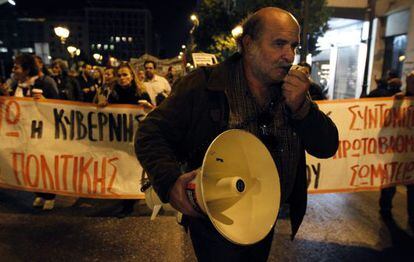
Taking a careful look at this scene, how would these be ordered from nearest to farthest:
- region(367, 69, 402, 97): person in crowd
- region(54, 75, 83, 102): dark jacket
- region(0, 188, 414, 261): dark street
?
region(0, 188, 414, 261): dark street
region(367, 69, 402, 97): person in crowd
region(54, 75, 83, 102): dark jacket

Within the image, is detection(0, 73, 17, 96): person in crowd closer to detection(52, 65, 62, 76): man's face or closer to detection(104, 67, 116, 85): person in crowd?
detection(104, 67, 116, 85): person in crowd

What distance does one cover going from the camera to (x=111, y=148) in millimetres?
4559

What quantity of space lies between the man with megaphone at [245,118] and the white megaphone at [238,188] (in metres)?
0.01

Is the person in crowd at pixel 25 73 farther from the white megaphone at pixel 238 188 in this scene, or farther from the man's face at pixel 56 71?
the man's face at pixel 56 71

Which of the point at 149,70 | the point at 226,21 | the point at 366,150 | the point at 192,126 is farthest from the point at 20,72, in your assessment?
the point at 226,21

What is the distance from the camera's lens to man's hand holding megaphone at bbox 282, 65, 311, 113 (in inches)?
65.5

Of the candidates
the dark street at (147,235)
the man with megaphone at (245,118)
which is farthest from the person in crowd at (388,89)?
the man with megaphone at (245,118)

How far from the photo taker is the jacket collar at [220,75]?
1.75 metres

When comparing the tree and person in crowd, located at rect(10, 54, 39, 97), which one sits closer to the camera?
person in crowd, located at rect(10, 54, 39, 97)

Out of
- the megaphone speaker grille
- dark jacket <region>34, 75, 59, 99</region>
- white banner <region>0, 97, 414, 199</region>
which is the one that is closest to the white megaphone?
the megaphone speaker grille

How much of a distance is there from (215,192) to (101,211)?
12.2 ft

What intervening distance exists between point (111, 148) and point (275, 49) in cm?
324

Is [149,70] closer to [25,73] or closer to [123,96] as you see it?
[25,73]

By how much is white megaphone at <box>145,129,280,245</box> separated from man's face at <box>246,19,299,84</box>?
1.15 ft
